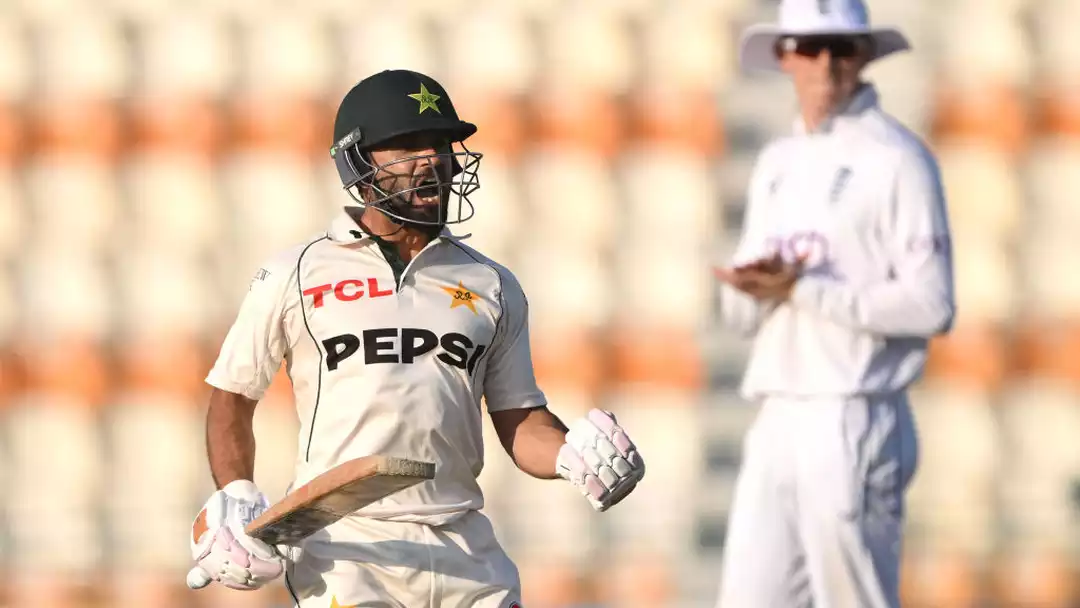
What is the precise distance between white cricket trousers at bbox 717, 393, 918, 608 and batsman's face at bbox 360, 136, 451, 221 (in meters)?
1.43

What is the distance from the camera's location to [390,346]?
3.30 meters

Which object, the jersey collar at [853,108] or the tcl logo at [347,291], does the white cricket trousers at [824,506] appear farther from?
the tcl logo at [347,291]

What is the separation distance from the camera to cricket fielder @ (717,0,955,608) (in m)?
4.44

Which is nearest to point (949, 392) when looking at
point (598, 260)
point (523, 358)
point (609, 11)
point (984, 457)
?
point (984, 457)

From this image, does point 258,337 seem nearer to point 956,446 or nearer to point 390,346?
point 390,346

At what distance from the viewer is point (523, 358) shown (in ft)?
11.5

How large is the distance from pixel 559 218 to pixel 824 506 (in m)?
3.02

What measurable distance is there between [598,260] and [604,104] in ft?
1.99

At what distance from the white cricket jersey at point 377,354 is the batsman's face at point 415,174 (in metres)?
0.09

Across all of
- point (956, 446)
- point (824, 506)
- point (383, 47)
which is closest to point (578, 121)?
point (383, 47)

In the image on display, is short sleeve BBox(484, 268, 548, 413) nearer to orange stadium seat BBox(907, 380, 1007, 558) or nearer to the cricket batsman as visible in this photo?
the cricket batsman

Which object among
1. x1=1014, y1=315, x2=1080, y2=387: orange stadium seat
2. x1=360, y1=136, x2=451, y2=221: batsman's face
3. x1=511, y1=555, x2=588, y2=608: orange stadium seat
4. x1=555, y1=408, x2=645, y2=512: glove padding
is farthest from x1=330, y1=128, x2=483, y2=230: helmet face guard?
x1=1014, y1=315, x2=1080, y2=387: orange stadium seat

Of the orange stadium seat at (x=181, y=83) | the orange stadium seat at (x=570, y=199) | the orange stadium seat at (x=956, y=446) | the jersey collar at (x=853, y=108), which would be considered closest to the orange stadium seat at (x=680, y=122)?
the orange stadium seat at (x=570, y=199)

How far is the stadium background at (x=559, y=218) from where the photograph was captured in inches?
276
